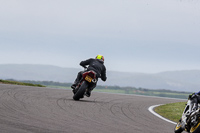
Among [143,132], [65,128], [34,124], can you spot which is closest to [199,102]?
[143,132]

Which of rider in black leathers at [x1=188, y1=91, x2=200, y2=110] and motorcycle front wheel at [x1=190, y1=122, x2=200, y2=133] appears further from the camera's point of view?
rider in black leathers at [x1=188, y1=91, x2=200, y2=110]

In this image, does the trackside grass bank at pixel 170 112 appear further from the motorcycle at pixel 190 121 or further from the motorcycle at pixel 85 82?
the motorcycle at pixel 190 121

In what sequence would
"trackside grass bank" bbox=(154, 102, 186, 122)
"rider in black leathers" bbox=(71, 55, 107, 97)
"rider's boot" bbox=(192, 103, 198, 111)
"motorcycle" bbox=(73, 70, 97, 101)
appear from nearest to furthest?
1. "rider's boot" bbox=(192, 103, 198, 111)
2. "trackside grass bank" bbox=(154, 102, 186, 122)
3. "motorcycle" bbox=(73, 70, 97, 101)
4. "rider in black leathers" bbox=(71, 55, 107, 97)

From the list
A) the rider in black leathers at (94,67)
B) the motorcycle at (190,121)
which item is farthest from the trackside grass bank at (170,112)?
the motorcycle at (190,121)

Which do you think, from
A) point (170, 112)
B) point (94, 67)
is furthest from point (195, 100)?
point (94, 67)

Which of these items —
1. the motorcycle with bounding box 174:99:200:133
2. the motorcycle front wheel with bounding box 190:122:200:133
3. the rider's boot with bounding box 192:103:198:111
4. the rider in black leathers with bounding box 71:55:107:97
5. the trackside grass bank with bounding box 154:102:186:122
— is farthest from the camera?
the rider in black leathers with bounding box 71:55:107:97

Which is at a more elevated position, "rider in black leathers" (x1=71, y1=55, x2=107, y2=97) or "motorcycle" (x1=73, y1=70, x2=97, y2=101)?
"rider in black leathers" (x1=71, y1=55, x2=107, y2=97)

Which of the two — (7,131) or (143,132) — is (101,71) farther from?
(7,131)

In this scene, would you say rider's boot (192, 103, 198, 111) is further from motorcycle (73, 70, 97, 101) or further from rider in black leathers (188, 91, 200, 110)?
motorcycle (73, 70, 97, 101)

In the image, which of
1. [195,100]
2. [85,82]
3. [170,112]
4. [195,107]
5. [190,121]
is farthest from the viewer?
[85,82]

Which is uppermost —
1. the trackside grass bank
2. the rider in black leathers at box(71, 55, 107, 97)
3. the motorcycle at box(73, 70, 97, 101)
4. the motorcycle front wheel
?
the rider in black leathers at box(71, 55, 107, 97)

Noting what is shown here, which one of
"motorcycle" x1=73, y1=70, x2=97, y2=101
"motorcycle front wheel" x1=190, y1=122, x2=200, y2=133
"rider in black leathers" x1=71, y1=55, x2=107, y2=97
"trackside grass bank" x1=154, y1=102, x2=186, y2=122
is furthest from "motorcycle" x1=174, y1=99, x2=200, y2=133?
"rider in black leathers" x1=71, y1=55, x2=107, y2=97

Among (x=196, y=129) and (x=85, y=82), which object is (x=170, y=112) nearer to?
(x=85, y=82)

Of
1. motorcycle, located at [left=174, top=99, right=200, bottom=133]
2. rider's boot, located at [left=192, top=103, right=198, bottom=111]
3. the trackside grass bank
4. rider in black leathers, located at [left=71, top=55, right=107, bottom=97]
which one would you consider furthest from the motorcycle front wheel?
rider in black leathers, located at [left=71, top=55, right=107, bottom=97]
